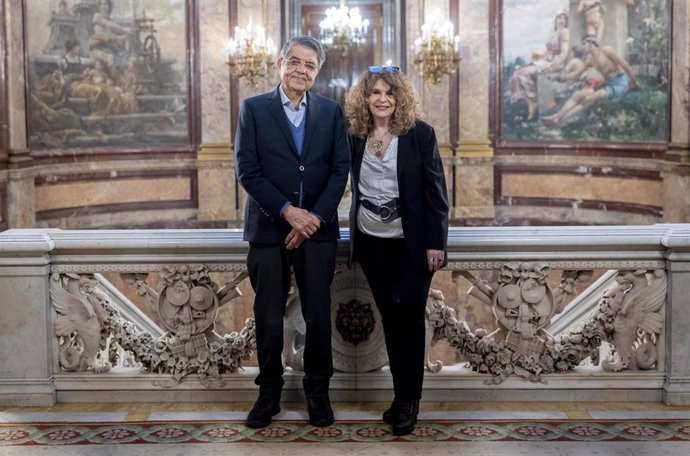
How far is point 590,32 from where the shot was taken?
46.1ft

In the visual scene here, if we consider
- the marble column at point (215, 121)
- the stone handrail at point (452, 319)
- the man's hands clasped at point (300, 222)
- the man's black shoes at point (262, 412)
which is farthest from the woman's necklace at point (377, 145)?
the marble column at point (215, 121)

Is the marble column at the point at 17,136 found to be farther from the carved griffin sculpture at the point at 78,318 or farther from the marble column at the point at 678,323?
the marble column at the point at 678,323

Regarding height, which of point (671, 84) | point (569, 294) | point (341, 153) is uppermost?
point (671, 84)

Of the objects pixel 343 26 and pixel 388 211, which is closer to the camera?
pixel 388 211

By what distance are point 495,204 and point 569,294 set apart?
32.5 ft

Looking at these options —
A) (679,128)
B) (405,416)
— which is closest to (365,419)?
(405,416)

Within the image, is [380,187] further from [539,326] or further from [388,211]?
[539,326]

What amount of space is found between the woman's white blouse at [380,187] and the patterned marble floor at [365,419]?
947 millimetres

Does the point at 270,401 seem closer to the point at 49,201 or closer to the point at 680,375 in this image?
the point at 680,375

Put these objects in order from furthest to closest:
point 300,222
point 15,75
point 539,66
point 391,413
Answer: point 539,66 < point 15,75 < point 391,413 < point 300,222

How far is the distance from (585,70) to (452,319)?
977cm

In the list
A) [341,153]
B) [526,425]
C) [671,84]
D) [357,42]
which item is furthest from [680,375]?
[357,42]

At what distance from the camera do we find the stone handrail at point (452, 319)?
512 centimetres

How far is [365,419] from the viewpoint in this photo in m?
4.90
